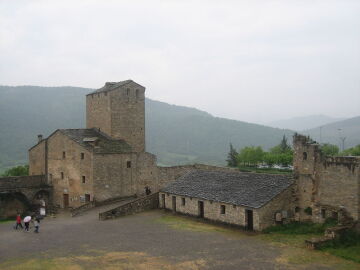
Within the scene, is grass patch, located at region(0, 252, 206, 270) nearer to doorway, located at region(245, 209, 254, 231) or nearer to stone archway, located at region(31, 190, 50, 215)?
doorway, located at region(245, 209, 254, 231)

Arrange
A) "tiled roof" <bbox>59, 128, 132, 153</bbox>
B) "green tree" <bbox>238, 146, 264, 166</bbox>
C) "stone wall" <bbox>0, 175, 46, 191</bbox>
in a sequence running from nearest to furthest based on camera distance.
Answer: "tiled roof" <bbox>59, 128, 132, 153</bbox>, "stone wall" <bbox>0, 175, 46, 191</bbox>, "green tree" <bbox>238, 146, 264, 166</bbox>

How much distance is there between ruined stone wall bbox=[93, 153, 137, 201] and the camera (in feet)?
122

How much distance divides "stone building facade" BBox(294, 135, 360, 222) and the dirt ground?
4307 mm

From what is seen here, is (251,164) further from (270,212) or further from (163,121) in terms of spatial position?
(163,121)

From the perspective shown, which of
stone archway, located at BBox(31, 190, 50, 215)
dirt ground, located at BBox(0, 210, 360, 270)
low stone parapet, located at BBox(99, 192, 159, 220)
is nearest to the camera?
dirt ground, located at BBox(0, 210, 360, 270)

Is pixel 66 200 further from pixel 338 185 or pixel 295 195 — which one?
pixel 338 185

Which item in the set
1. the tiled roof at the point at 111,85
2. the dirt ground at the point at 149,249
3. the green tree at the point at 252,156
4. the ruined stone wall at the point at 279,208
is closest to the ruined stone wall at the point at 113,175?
the tiled roof at the point at 111,85

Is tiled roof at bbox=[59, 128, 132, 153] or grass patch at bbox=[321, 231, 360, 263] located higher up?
tiled roof at bbox=[59, 128, 132, 153]

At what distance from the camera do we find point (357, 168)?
A: 75.5ft

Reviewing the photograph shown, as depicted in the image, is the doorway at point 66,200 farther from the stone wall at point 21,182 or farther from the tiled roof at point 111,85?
the tiled roof at point 111,85

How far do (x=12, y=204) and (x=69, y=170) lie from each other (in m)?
6.43

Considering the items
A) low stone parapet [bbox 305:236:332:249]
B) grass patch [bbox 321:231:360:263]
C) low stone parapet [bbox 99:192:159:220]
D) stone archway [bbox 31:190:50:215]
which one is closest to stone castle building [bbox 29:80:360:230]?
stone archway [bbox 31:190:50:215]

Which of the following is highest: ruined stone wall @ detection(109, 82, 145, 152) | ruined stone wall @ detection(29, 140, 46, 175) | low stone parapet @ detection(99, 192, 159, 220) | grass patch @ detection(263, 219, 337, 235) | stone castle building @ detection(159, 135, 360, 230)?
ruined stone wall @ detection(109, 82, 145, 152)

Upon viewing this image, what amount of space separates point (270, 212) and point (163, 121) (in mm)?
165809
